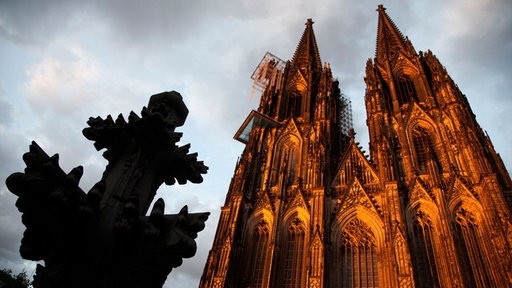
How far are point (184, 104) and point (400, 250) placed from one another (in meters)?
12.1

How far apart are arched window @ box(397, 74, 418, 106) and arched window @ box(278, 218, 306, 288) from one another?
1158cm

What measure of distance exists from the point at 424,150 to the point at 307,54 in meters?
17.5

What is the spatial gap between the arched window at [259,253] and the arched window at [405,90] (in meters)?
12.7

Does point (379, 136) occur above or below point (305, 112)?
below

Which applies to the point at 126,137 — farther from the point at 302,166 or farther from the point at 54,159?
the point at 302,166

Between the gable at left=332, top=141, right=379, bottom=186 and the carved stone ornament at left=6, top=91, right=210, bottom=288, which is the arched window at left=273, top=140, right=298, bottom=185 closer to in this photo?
the gable at left=332, top=141, right=379, bottom=186

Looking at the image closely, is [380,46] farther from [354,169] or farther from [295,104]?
[354,169]

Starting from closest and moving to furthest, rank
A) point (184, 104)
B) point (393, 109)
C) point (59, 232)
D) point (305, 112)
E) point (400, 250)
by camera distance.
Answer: point (59, 232)
point (184, 104)
point (400, 250)
point (393, 109)
point (305, 112)

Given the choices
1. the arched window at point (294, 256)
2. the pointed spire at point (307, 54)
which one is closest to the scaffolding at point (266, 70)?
the pointed spire at point (307, 54)

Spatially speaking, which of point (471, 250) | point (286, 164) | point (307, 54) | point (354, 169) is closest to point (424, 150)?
point (354, 169)

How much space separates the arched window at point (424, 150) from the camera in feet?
56.2

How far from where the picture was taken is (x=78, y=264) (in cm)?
304

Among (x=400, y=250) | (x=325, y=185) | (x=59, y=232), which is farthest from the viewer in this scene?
(x=325, y=185)

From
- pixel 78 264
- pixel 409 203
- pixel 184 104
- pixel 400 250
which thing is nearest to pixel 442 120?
pixel 409 203
